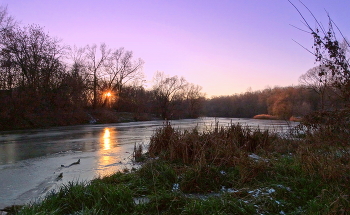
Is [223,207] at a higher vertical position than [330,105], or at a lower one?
lower

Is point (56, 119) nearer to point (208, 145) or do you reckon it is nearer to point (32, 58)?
point (32, 58)

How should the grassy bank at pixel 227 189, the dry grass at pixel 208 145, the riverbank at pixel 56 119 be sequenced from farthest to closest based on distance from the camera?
the riverbank at pixel 56 119, the dry grass at pixel 208 145, the grassy bank at pixel 227 189

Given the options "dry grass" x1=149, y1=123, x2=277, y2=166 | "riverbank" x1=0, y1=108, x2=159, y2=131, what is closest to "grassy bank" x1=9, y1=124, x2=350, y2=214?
"dry grass" x1=149, y1=123, x2=277, y2=166

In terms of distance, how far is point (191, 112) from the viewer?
77.2m

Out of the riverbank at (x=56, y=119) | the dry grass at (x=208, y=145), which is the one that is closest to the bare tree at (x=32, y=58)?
the riverbank at (x=56, y=119)

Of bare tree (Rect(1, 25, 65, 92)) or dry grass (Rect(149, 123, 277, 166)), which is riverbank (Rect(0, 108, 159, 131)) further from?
dry grass (Rect(149, 123, 277, 166))

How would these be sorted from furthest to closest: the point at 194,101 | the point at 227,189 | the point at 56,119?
1. the point at 194,101
2. the point at 56,119
3. the point at 227,189

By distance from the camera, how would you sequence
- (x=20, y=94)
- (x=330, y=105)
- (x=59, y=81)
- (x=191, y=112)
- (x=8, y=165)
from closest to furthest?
(x=330, y=105)
(x=8, y=165)
(x=20, y=94)
(x=59, y=81)
(x=191, y=112)

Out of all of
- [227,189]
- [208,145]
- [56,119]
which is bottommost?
[227,189]

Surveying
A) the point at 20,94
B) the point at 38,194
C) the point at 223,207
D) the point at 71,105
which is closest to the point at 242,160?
the point at 223,207

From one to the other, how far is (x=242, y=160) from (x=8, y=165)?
785 cm

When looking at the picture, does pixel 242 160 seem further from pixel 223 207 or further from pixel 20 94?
pixel 20 94

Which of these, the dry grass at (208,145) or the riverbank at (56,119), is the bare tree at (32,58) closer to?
the riverbank at (56,119)

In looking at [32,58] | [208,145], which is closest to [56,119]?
[32,58]
